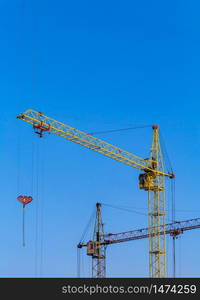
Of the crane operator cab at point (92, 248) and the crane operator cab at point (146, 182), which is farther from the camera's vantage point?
the crane operator cab at point (92, 248)

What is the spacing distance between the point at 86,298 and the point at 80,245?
130399 mm

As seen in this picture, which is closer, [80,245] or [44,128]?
[44,128]

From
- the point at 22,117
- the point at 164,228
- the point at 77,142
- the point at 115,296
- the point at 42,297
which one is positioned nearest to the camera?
the point at 115,296

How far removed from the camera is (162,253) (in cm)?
15000

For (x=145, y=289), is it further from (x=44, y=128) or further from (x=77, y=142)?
(x=77, y=142)

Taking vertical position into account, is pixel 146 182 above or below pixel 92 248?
above

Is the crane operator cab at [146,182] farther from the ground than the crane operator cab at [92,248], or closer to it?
farther from the ground

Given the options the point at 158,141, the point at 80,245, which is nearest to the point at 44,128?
the point at 158,141

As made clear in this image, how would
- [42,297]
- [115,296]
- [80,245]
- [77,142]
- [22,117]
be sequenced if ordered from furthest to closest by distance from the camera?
[80,245] → [77,142] → [22,117] → [42,297] → [115,296]

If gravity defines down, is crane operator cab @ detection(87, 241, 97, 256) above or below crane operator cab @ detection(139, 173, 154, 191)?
below

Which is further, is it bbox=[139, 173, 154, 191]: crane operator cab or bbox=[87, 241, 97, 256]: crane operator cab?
bbox=[87, 241, 97, 256]: crane operator cab

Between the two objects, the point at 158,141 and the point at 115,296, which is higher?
the point at 158,141

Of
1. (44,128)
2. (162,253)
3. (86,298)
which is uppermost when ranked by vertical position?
(44,128)

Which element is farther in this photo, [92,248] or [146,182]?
[92,248]
